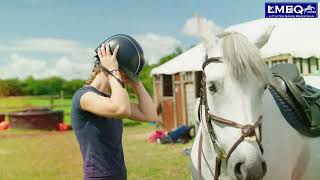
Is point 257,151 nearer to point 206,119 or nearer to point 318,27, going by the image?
point 206,119

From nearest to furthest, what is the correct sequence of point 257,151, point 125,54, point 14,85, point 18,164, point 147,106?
point 257,151 → point 125,54 → point 147,106 → point 18,164 → point 14,85

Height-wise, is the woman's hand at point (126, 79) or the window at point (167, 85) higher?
the woman's hand at point (126, 79)

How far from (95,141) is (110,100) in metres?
0.38

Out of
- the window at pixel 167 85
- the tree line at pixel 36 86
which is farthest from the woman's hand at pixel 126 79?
the tree line at pixel 36 86

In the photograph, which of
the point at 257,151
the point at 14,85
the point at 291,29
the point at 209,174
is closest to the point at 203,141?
the point at 209,174

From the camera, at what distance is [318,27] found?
1020cm

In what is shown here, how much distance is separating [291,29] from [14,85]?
49.8 m

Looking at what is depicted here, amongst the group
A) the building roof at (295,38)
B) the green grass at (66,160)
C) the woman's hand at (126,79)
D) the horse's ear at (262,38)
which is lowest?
the green grass at (66,160)

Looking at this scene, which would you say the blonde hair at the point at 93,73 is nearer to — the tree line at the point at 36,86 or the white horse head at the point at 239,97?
the white horse head at the point at 239,97

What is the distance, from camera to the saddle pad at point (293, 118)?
10.2ft

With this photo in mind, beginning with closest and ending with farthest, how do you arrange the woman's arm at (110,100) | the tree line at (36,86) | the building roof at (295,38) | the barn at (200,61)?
1. the woman's arm at (110,100)
2. the building roof at (295,38)
3. the barn at (200,61)
4. the tree line at (36,86)

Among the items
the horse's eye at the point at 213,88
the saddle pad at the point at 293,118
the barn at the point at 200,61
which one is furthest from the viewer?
the barn at the point at 200,61

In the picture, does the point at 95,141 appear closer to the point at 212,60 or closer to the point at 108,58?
the point at 108,58

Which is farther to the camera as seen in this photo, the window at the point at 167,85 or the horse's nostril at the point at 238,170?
the window at the point at 167,85
